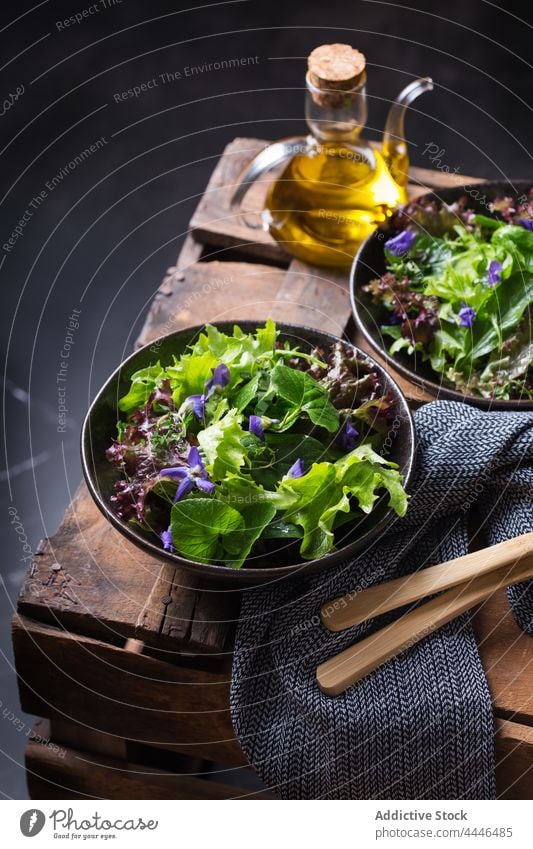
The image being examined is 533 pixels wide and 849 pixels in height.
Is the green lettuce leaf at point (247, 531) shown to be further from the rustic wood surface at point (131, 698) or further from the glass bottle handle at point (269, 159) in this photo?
the glass bottle handle at point (269, 159)

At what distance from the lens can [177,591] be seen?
41.4 inches

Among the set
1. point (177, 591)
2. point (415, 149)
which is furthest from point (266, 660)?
point (415, 149)

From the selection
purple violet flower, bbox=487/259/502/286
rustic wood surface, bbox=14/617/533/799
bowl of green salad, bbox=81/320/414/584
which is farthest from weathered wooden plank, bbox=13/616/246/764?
purple violet flower, bbox=487/259/502/286

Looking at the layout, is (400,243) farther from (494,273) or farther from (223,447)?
(223,447)

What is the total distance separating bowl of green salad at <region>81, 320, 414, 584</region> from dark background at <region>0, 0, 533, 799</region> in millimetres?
701

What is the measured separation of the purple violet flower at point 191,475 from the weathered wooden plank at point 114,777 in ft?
1.29

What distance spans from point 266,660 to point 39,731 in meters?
0.36

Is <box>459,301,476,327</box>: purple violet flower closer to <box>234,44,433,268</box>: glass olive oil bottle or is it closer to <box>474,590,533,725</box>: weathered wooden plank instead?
<box>234,44,433,268</box>: glass olive oil bottle

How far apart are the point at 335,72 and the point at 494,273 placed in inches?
11.7

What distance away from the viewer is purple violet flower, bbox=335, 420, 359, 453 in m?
1.03

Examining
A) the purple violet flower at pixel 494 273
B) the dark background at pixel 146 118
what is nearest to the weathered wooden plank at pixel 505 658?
the purple violet flower at pixel 494 273

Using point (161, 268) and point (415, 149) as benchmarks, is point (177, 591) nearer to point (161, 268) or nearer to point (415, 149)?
point (161, 268)

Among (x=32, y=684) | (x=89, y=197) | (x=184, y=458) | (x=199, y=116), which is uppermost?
(x=199, y=116)

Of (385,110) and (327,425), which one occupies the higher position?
(385,110)
